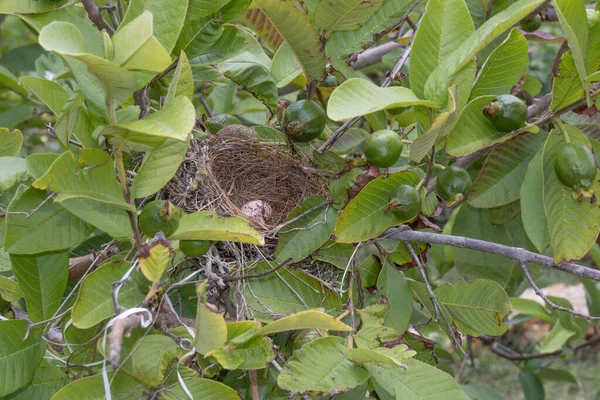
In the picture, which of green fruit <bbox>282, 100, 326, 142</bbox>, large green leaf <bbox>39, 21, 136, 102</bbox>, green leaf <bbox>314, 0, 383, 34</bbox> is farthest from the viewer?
green fruit <bbox>282, 100, 326, 142</bbox>

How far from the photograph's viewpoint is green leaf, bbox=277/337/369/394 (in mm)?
1001

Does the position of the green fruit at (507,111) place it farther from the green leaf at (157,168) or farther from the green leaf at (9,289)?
the green leaf at (9,289)

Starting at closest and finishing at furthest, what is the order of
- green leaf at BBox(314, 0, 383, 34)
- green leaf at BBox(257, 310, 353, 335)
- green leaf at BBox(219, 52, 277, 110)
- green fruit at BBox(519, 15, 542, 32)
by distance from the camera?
green leaf at BBox(257, 310, 353, 335) → green leaf at BBox(314, 0, 383, 34) → green leaf at BBox(219, 52, 277, 110) → green fruit at BBox(519, 15, 542, 32)

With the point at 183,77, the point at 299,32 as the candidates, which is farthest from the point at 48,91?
the point at 299,32

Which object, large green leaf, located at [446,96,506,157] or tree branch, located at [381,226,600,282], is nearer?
tree branch, located at [381,226,600,282]

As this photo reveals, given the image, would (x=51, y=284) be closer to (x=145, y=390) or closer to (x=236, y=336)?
(x=145, y=390)

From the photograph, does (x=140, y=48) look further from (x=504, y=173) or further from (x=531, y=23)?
(x=531, y=23)

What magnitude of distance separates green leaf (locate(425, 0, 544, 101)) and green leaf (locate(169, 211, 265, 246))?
39 cm

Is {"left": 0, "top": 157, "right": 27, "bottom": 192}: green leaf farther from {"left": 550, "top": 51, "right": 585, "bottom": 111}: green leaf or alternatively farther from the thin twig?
{"left": 550, "top": 51, "right": 585, "bottom": 111}: green leaf

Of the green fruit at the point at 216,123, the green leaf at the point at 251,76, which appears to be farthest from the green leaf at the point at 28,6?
the green fruit at the point at 216,123

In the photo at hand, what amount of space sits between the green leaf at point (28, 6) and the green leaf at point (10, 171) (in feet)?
0.89

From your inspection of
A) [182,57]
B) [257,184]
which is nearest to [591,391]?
[257,184]

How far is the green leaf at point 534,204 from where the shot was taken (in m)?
1.33

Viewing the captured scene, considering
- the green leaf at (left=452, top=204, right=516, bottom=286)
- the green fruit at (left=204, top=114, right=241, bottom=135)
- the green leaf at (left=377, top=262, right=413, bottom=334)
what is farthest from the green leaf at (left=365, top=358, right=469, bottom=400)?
the green fruit at (left=204, top=114, right=241, bottom=135)
